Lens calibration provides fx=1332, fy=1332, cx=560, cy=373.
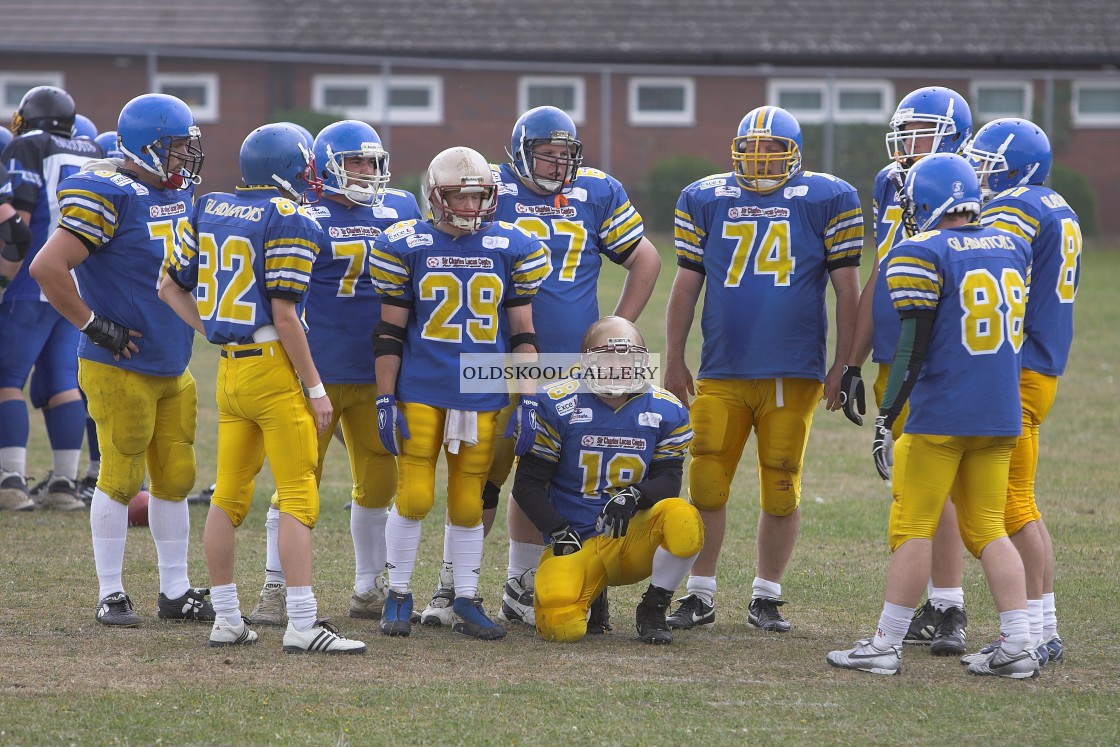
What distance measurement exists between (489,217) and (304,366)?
3.36 ft

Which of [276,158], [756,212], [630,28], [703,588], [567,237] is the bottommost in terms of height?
[703,588]

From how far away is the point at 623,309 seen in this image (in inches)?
235

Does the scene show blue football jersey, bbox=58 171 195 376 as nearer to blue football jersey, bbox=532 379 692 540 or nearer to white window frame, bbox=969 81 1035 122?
blue football jersey, bbox=532 379 692 540

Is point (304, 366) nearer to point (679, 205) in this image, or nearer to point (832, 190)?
point (679, 205)

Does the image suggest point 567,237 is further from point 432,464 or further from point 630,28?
point 630,28

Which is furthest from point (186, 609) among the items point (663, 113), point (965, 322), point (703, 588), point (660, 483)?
point (663, 113)

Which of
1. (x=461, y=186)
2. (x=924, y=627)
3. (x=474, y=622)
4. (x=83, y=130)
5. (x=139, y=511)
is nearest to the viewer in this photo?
(x=461, y=186)

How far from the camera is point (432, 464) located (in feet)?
17.5

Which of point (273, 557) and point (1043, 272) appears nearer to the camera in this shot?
point (1043, 272)

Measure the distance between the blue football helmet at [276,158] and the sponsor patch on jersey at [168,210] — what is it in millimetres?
528

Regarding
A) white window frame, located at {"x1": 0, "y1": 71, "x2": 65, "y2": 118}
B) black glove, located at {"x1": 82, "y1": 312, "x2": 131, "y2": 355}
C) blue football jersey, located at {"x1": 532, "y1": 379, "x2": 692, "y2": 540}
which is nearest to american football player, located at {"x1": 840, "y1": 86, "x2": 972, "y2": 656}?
blue football jersey, located at {"x1": 532, "y1": 379, "x2": 692, "y2": 540}

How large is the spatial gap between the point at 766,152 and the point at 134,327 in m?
2.70

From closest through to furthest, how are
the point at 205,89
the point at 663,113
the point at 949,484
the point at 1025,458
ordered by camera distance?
1. the point at 949,484
2. the point at 1025,458
3. the point at 205,89
4. the point at 663,113

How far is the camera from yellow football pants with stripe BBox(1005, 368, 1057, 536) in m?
5.12
